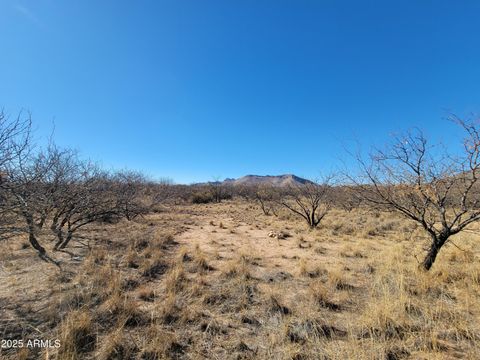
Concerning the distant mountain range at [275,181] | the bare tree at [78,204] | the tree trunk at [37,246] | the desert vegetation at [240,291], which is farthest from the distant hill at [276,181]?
the tree trunk at [37,246]

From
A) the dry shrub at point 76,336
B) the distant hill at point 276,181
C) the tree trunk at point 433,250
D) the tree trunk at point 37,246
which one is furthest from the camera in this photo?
the distant hill at point 276,181

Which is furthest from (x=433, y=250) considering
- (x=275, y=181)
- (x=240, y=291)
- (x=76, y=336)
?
(x=275, y=181)

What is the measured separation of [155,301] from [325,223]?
10.1m

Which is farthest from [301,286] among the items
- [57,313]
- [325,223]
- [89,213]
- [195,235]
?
[325,223]

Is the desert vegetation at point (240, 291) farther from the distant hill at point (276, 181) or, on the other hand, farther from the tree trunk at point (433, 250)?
the distant hill at point (276, 181)

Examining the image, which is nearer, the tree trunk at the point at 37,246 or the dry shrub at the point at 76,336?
the dry shrub at the point at 76,336

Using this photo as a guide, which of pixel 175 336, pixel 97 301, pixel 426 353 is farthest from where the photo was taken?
pixel 97 301

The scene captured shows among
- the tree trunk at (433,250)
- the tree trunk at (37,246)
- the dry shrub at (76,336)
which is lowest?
the dry shrub at (76,336)

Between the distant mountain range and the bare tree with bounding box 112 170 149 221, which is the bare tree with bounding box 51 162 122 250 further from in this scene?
the distant mountain range

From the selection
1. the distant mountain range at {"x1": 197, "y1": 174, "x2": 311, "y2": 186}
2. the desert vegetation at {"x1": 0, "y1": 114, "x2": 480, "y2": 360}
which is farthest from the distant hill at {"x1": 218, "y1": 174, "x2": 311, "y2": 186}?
the desert vegetation at {"x1": 0, "y1": 114, "x2": 480, "y2": 360}

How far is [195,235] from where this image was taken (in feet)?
30.6

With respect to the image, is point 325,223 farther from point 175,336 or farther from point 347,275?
point 175,336

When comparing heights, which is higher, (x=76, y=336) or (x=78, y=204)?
(x=78, y=204)

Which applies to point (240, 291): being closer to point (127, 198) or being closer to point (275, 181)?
point (127, 198)
